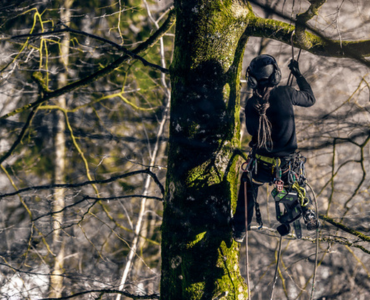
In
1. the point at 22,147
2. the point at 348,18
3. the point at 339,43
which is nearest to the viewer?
the point at 339,43

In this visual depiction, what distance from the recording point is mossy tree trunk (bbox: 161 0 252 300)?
2430mm

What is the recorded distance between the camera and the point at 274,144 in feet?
8.95

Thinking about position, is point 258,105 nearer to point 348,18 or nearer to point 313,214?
point 313,214

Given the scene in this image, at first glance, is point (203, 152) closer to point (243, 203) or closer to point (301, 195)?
point (243, 203)

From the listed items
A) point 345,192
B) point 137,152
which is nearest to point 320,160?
point 345,192

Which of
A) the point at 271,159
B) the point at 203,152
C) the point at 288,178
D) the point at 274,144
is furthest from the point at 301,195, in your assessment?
the point at 203,152

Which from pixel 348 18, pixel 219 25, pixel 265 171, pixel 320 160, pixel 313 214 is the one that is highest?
pixel 348 18

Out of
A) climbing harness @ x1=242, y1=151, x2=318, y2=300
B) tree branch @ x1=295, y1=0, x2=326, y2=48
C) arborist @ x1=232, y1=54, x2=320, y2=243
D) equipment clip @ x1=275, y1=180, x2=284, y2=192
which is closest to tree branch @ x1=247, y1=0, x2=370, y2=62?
tree branch @ x1=295, y1=0, x2=326, y2=48

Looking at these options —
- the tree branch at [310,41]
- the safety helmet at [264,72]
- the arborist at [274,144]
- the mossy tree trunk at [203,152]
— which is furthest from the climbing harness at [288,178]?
the tree branch at [310,41]

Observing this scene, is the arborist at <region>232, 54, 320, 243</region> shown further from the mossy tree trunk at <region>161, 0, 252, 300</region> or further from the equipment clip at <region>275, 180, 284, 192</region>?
the mossy tree trunk at <region>161, 0, 252, 300</region>

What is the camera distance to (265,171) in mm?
2912

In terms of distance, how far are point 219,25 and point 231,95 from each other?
20.7 inches

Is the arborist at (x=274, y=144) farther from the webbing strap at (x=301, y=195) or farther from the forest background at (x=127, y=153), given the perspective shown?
the forest background at (x=127, y=153)

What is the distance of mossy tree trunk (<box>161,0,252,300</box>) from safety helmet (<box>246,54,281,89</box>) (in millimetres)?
150
